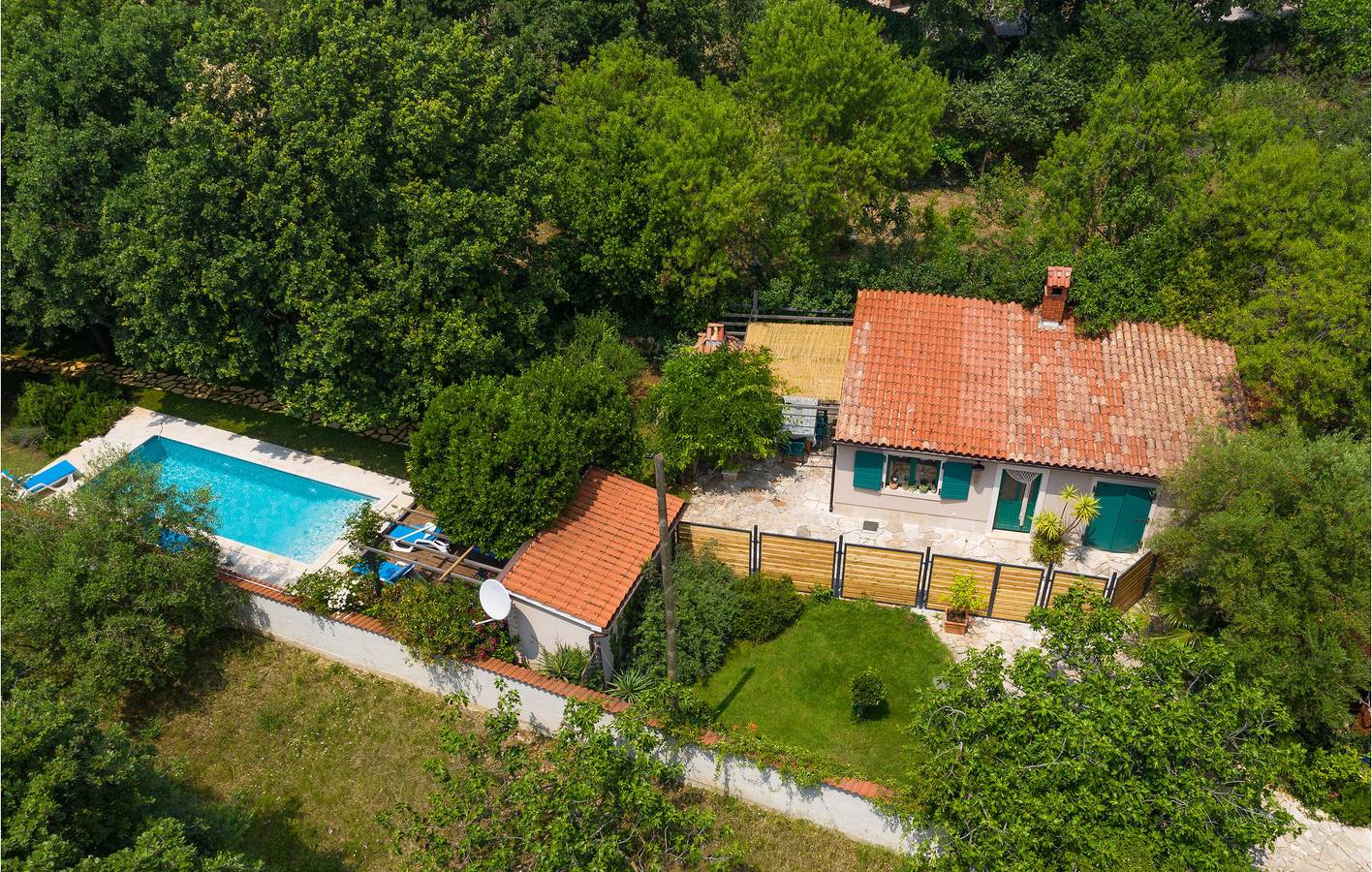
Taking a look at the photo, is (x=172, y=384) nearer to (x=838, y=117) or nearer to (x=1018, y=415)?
(x=838, y=117)

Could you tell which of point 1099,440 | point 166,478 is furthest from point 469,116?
point 1099,440

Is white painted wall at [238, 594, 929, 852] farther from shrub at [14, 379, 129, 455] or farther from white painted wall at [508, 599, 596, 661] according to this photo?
shrub at [14, 379, 129, 455]

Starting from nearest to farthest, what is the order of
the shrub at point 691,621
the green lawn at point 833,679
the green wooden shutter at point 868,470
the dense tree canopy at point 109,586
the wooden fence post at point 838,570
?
1. the dense tree canopy at point 109,586
2. the green lawn at point 833,679
3. the shrub at point 691,621
4. the wooden fence post at point 838,570
5. the green wooden shutter at point 868,470

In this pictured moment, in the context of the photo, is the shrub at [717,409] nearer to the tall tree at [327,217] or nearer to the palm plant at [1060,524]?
the tall tree at [327,217]

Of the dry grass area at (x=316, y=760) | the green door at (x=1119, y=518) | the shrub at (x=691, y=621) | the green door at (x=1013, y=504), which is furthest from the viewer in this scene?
the green door at (x=1013, y=504)

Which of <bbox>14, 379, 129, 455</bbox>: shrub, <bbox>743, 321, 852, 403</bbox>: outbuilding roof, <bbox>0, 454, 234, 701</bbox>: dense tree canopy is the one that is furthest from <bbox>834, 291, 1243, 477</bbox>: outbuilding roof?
<bbox>14, 379, 129, 455</bbox>: shrub

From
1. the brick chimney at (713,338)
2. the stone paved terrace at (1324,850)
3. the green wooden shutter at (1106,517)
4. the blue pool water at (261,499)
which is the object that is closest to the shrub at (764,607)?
the green wooden shutter at (1106,517)

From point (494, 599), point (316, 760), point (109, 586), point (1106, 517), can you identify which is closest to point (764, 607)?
point (494, 599)
